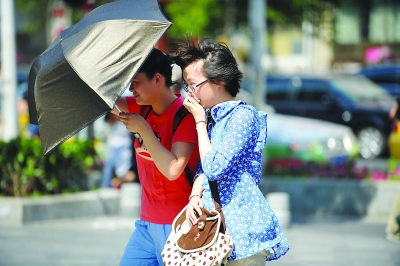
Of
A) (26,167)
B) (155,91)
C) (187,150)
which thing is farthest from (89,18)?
(26,167)

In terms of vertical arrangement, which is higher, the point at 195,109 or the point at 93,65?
the point at 93,65

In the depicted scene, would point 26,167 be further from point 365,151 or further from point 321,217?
point 365,151

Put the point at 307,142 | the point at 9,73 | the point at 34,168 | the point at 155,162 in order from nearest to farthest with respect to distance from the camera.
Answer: the point at 155,162
the point at 34,168
the point at 9,73
the point at 307,142

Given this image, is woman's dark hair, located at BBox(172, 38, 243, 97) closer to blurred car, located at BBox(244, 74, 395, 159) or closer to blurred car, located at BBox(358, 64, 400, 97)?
blurred car, located at BBox(244, 74, 395, 159)

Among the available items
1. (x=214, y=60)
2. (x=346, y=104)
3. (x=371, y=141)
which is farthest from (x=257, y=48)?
(x=214, y=60)

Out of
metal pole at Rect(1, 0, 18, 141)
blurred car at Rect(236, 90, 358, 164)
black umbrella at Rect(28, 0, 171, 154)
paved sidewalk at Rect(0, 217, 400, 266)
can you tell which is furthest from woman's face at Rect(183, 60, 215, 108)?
blurred car at Rect(236, 90, 358, 164)

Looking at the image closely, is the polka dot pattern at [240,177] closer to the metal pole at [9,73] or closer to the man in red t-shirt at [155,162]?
the man in red t-shirt at [155,162]

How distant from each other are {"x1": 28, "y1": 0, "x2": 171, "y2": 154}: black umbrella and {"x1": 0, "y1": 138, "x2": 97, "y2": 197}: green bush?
487cm

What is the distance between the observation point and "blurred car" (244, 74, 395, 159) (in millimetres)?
15961

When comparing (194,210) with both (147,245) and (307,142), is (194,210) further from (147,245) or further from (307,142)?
(307,142)

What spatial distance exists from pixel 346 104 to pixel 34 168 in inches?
364

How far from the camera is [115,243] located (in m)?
7.38

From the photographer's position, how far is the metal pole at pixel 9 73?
9.16 m

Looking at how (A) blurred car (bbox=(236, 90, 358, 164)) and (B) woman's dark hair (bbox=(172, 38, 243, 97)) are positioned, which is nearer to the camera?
(B) woman's dark hair (bbox=(172, 38, 243, 97))
